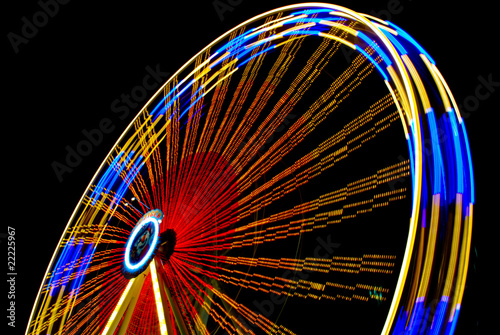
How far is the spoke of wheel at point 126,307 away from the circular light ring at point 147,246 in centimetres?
9

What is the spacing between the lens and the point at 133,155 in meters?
4.40

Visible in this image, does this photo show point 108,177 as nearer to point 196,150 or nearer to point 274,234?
point 196,150

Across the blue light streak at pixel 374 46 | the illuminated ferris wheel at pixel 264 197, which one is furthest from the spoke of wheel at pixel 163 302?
the blue light streak at pixel 374 46

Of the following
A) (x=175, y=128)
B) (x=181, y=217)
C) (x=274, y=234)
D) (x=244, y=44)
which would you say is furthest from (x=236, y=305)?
(x=244, y=44)

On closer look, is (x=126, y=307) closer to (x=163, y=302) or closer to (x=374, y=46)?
(x=163, y=302)

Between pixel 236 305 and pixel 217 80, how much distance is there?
8.38ft

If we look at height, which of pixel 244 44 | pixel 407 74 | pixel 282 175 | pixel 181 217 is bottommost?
pixel 181 217

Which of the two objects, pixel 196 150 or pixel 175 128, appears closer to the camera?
pixel 196 150

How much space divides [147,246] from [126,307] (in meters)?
0.58

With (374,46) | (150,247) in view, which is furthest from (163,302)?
(374,46)

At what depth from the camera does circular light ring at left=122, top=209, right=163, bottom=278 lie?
336cm

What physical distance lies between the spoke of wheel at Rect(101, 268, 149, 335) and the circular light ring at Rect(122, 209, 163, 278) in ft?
0.30

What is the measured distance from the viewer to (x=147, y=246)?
137 inches

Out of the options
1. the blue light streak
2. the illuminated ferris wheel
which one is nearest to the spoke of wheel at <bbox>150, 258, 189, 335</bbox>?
the illuminated ferris wheel
